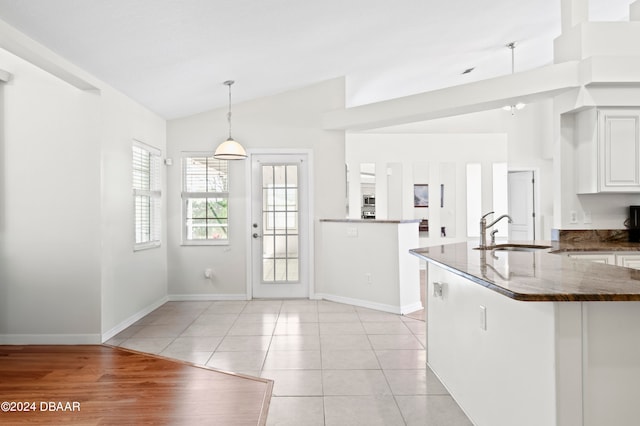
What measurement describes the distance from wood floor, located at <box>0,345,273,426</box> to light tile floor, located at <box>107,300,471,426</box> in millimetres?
182

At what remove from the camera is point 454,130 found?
837 centimetres

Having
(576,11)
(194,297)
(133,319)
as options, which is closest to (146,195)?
(133,319)

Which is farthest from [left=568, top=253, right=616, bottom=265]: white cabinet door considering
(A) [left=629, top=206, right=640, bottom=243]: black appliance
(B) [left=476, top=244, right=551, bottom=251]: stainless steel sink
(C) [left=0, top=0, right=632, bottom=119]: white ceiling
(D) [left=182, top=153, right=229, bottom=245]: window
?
(D) [left=182, top=153, right=229, bottom=245]: window

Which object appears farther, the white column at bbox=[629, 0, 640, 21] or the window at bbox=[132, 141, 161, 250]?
the window at bbox=[132, 141, 161, 250]

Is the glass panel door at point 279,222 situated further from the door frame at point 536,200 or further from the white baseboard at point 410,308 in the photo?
the door frame at point 536,200

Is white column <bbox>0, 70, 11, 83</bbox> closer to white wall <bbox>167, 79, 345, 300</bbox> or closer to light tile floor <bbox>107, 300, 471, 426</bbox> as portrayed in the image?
white wall <bbox>167, 79, 345, 300</bbox>

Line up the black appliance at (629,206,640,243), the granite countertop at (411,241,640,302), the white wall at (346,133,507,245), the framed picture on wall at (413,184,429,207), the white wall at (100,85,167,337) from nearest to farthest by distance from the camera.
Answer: the granite countertop at (411,241,640,302) → the white wall at (100,85,167,337) → the black appliance at (629,206,640,243) → the white wall at (346,133,507,245) → the framed picture on wall at (413,184,429,207)

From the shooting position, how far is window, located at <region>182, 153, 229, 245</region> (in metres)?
5.69

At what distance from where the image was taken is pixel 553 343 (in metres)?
1.51

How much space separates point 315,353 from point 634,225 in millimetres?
3531

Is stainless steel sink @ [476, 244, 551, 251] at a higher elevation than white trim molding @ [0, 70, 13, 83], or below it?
below

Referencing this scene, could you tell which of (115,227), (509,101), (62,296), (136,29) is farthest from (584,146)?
(62,296)

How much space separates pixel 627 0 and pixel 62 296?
653 cm

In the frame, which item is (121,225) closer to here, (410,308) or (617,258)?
(410,308)
